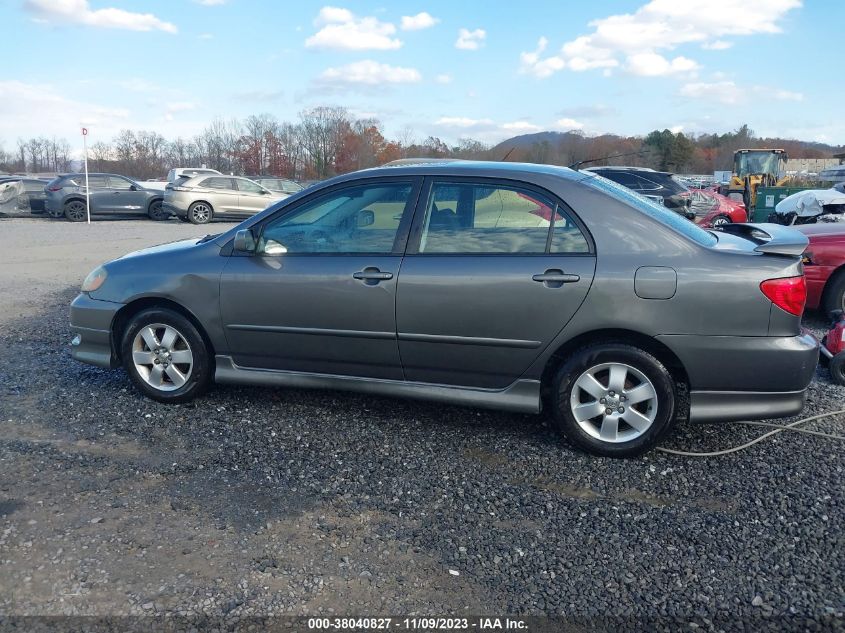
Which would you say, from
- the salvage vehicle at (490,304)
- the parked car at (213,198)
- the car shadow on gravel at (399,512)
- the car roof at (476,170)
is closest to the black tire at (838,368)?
the car shadow on gravel at (399,512)

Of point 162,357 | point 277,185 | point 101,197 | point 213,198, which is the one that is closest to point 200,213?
point 213,198

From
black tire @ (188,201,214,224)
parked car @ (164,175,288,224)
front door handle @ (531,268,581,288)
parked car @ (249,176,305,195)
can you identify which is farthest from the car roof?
parked car @ (249,176,305,195)

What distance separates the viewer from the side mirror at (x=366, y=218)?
4.44m

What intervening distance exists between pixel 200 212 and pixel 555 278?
64.5 ft

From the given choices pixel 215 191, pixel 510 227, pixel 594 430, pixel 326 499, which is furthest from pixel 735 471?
pixel 215 191

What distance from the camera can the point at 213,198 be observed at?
22.0m

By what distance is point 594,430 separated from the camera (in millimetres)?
4051

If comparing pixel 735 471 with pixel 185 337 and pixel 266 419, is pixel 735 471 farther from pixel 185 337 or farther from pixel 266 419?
pixel 185 337

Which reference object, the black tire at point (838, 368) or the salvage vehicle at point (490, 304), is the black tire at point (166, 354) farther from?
the black tire at point (838, 368)

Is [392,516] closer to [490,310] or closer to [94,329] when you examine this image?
[490,310]

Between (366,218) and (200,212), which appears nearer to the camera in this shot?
(366,218)

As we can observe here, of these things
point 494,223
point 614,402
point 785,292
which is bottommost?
point 614,402

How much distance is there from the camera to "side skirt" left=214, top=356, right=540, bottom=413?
13.6 feet

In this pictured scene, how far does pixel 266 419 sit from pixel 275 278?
0.92 metres
